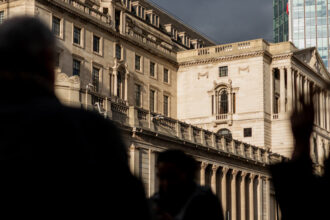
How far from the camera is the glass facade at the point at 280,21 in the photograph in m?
162

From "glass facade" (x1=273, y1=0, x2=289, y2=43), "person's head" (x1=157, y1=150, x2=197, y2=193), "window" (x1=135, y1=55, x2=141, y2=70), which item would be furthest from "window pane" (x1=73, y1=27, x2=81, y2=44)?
"glass facade" (x1=273, y1=0, x2=289, y2=43)

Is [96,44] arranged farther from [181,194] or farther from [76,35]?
[181,194]

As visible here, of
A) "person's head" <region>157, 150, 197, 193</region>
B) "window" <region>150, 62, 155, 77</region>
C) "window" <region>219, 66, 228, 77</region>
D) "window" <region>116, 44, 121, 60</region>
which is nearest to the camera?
"person's head" <region>157, 150, 197, 193</region>

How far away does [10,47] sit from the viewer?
3.07 metres

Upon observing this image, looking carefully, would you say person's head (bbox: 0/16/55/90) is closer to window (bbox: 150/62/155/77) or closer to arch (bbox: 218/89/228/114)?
window (bbox: 150/62/155/77)

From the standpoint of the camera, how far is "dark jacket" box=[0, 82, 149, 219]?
2857 mm

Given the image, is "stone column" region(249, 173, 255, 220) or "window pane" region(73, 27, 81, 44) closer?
"stone column" region(249, 173, 255, 220)

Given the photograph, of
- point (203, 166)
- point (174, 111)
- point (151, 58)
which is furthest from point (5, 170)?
point (174, 111)

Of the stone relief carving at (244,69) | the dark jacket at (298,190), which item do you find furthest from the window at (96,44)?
the dark jacket at (298,190)

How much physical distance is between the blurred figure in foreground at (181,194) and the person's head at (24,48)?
6.78 feet

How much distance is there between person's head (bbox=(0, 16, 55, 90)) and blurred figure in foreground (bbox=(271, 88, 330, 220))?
6.60 ft

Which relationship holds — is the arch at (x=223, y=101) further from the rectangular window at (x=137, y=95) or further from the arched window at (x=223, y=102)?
the rectangular window at (x=137, y=95)

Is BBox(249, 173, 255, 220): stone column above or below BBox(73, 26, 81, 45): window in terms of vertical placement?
below

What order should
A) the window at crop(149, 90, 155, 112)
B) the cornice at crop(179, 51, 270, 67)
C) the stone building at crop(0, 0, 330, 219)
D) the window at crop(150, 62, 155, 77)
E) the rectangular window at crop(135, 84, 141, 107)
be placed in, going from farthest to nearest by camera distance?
the cornice at crop(179, 51, 270, 67), the window at crop(150, 62, 155, 77), the window at crop(149, 90, 155, 112), the rectangular window at crop(135, 84, 141, 107), the stone building at crop(0, 0, 330, 219)
